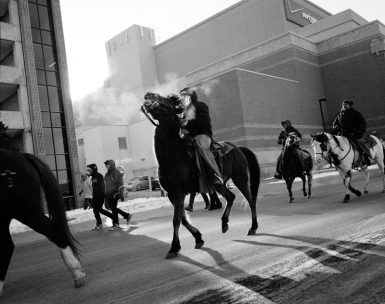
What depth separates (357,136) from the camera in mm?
11641

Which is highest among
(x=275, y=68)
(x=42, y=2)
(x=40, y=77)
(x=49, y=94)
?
(x=42, y=2)

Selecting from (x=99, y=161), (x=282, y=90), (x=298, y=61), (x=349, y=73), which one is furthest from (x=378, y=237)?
(x=99, y=161)

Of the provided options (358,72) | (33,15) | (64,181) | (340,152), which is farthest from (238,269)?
(358,72)

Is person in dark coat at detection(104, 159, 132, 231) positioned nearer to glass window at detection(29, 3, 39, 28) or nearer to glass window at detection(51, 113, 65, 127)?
glass window at detection(51, 113, 65, 127)

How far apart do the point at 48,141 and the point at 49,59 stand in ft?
20.1

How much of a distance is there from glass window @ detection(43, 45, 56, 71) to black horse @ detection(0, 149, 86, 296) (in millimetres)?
25097

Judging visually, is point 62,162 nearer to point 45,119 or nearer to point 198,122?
point 45,119

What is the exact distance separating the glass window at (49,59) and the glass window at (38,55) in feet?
0.91

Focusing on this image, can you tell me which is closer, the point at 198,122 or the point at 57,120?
the point at 198,122

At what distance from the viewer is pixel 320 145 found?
1108 centimetres

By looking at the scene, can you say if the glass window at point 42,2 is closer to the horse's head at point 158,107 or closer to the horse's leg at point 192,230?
the horse's head at point 158,107

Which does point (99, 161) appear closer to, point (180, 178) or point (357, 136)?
point (357, 136)

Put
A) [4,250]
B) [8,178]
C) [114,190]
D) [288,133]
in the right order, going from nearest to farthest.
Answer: [8,178] < [4,250] < [114,190] < [288,133]

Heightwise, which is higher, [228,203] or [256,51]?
[256,51]
